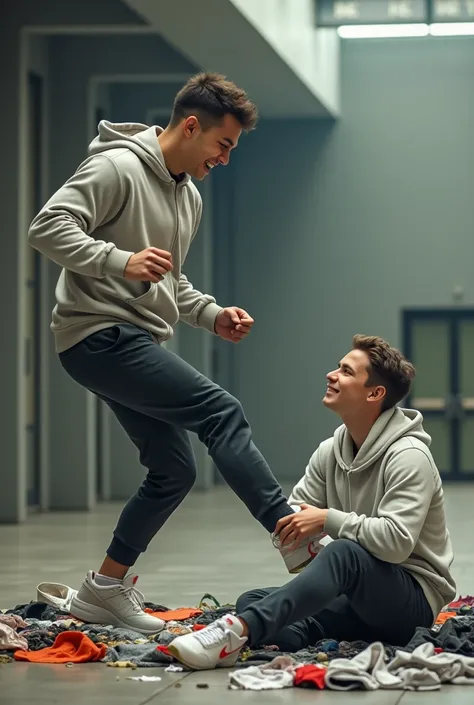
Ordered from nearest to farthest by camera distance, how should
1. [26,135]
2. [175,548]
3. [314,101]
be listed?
[175,548]
[26,135]
[314,101]

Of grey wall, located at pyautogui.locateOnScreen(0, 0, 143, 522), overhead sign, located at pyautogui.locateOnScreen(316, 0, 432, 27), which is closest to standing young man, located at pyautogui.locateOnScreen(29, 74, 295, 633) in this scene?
grey wall, located at pyautogui.locateOnScreen(0, 0, 143, 522)

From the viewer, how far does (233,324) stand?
4.93 meters

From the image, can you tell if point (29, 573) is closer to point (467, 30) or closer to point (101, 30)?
point (101, 30)

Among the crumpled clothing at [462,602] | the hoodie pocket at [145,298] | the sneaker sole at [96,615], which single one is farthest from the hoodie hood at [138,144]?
the crumpled clothing at [462,602]

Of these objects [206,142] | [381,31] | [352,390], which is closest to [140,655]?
[352,390]

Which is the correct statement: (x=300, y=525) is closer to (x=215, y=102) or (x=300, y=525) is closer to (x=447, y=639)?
(x=447, y=639)

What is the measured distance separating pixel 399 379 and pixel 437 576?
0.65 metres

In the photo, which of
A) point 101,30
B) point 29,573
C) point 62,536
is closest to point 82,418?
point 62,536

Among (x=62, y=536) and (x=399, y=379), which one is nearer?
(x=399, y=379)

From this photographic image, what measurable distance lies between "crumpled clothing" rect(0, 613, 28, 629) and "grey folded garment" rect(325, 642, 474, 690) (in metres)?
1.36

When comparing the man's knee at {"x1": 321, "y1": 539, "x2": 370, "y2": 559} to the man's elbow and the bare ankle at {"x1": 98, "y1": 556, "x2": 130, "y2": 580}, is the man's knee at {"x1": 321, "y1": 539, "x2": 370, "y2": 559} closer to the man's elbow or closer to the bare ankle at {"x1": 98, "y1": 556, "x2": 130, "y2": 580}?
the man's elbow

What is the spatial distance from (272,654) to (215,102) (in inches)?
72.6

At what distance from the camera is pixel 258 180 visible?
1686 cm

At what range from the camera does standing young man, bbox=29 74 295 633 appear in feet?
14.3
